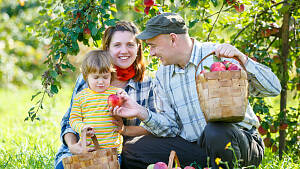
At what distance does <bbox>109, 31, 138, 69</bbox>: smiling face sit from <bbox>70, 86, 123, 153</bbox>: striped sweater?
29 cm

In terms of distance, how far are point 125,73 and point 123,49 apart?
0.18 metres

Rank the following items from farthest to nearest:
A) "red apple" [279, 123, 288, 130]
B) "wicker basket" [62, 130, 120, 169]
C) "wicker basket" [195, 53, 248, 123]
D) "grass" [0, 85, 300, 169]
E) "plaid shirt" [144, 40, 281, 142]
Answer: "red apple" [279, 123, 288, 130] < "grass" [0, 85, 300, 169] < "plaid shirt" [144, 40, 281, 142] < "wicker basket" [62, 130, 120, 169] < "wicker basket" [195, 53, 248, 123]

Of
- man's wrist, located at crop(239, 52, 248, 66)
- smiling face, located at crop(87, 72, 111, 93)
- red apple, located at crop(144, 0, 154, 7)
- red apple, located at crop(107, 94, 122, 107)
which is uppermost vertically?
red apple, located at crop(144, 0, 154, 7)

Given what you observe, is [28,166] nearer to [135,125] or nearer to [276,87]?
[135,125]

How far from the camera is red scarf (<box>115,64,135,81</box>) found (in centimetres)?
281

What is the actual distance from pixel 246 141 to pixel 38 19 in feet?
6.10

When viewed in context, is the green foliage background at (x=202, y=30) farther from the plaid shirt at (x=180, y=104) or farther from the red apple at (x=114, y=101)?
the red apple at (x=114, y=101)

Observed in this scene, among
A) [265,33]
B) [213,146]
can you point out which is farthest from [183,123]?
[265,33]

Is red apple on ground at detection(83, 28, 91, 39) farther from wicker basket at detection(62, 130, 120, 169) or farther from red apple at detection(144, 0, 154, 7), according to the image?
wicker basket at detection(62, 130, 120, 169)

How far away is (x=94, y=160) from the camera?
84.0 inches

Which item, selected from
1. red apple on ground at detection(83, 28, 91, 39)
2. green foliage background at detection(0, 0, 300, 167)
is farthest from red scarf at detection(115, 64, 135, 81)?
red apple on ground at detection(83, 28, 91, 39)

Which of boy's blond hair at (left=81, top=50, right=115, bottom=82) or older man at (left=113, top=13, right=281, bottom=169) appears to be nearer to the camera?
older man at (left=113, top=13, right=281, bottom=169)

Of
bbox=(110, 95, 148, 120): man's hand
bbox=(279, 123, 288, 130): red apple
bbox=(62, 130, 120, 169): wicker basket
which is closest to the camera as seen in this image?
bbox=(62, 130, 120, 169): wicker basket

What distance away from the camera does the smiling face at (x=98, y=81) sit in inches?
99.3
